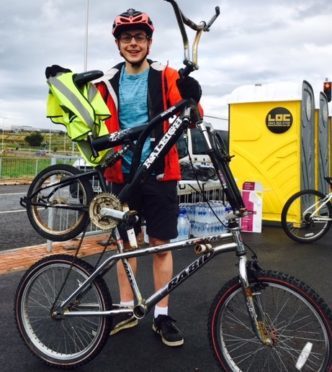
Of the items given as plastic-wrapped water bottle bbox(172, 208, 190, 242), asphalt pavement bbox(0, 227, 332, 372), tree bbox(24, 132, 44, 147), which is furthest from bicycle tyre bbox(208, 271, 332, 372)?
tree bbox(24, 132, 44, 147)

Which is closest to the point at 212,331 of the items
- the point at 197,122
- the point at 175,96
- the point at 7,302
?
the point at 197,122

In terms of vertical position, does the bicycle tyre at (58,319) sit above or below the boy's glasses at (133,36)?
below

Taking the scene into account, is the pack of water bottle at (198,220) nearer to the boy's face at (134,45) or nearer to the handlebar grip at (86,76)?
the boy's face at (134,45)

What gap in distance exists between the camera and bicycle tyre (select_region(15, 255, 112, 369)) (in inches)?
114

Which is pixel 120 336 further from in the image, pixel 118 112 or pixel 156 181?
pixel 118 112

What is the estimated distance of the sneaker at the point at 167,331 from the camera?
10.8 ft

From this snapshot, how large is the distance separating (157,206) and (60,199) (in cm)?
66

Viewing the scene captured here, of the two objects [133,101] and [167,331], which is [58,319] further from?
[133,101]

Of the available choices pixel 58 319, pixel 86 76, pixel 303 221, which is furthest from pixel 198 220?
pixel 86 76

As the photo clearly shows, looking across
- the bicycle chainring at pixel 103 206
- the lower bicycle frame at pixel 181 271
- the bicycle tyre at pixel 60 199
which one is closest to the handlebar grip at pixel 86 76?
the bicycle tyre at pixel 60 199

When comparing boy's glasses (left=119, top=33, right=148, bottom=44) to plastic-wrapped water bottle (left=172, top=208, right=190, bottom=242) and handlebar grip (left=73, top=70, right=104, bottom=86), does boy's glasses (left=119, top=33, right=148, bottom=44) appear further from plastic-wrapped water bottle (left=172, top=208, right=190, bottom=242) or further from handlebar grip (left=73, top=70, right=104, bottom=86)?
plastic-wrapped water bottle (left=172, top=208, right=190, bottom=242)

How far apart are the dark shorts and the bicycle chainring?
43 cm

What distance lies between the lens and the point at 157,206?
323 centimetres

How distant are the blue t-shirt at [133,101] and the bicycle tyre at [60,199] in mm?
453
